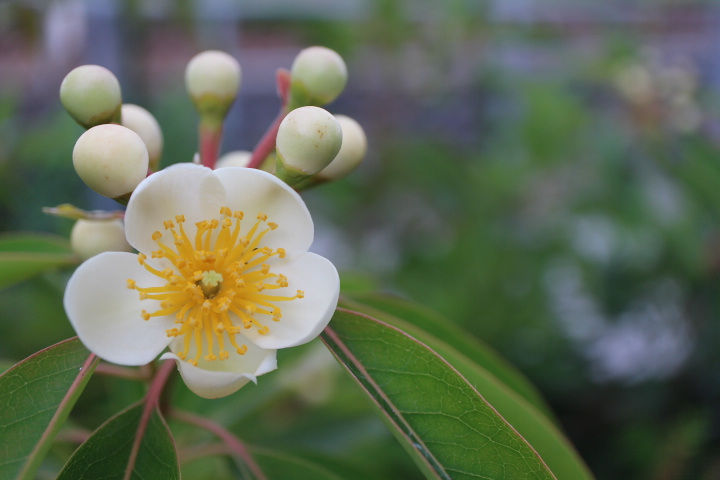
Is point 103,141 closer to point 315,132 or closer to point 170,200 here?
point 170,200

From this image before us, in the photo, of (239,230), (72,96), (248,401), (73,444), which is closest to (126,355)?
(239,230)

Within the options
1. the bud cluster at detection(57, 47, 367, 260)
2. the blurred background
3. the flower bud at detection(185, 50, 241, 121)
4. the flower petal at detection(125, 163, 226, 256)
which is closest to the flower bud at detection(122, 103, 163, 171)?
the bud cluster at detection(57, 47, 367, 260)

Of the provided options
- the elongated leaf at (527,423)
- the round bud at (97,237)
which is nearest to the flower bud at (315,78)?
the round bud at (97,237)

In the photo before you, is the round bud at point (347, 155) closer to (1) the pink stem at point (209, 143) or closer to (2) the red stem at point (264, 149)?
(2) the red stem at point (264, 149)

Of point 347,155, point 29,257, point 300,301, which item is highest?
point 347,155

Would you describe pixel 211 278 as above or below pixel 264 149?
below

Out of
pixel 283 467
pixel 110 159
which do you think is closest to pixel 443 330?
pixel 283 467
